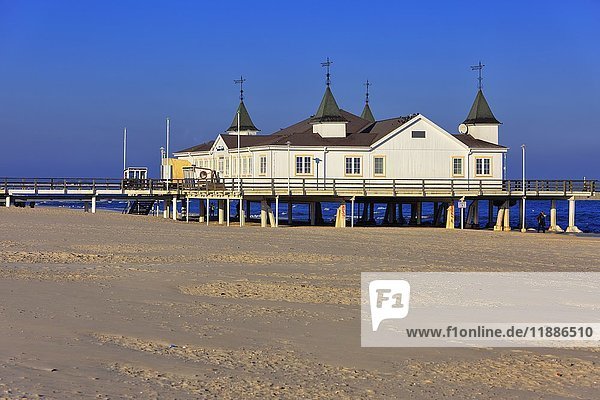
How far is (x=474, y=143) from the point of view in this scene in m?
50.6

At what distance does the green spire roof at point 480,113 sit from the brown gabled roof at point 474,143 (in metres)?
1.28

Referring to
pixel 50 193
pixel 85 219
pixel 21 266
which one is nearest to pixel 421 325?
pixel 21 266

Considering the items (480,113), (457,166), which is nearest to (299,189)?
(457,166)

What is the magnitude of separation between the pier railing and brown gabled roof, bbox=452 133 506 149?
6.51ft

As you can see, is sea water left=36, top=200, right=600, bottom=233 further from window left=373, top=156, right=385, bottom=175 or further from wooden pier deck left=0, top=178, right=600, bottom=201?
window left=373, top=156, right=385, bottom=175

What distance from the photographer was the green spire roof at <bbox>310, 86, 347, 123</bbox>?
50.6 m

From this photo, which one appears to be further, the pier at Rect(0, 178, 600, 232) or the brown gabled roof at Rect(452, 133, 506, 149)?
the brown gabled roof at Rect(452, 133, 506, 149)

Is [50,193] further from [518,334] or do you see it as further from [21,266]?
[518,334]

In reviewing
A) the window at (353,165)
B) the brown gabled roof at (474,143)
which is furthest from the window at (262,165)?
→ the brown gabled roof at (474,143)

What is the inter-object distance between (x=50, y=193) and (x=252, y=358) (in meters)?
42.4

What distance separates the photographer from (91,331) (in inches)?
448

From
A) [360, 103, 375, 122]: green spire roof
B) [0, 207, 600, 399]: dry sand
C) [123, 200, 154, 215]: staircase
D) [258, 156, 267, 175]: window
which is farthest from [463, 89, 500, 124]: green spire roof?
[0, 207, 600, 399]: dry sand

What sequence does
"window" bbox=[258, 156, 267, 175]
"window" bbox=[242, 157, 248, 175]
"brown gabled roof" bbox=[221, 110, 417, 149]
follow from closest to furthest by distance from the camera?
"window" bbox=[258, 156, 267, 175] → "brown gabled roof" bbox=[221, 110, 417, 149] → "window" bbox=[242, 157, 248, 175]

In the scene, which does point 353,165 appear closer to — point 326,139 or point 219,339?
point 326,139
